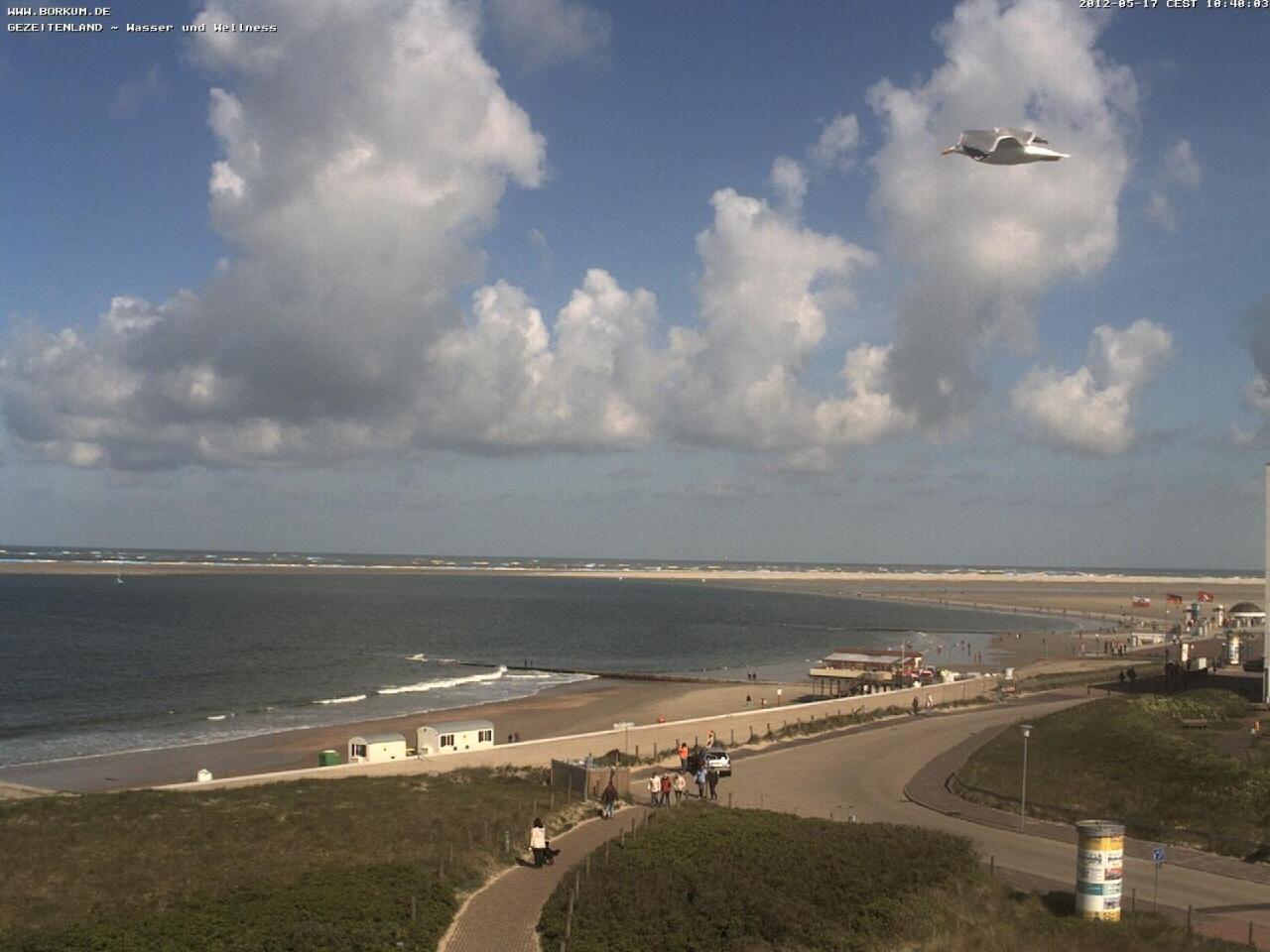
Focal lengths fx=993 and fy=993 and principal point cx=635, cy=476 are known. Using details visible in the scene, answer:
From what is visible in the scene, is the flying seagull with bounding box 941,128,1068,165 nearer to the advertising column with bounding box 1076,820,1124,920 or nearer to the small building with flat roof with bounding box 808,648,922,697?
the advertising column with bounding box 1076,820,1124,920

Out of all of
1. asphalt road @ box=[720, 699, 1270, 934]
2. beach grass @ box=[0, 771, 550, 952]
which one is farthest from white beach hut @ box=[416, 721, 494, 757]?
asphalt road @ box=[720, 699, 1270, 934]

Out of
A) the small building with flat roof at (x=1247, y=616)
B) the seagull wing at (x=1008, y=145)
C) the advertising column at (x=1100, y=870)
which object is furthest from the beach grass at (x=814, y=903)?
the small building with flat roof at (x=1247, y=616)

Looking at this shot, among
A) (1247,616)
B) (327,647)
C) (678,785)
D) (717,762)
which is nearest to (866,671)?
(717,762)

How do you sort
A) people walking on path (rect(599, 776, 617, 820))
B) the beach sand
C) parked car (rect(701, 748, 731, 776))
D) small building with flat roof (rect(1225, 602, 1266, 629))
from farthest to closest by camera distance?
1. small building with flat roof (rect(1225, 602, 1266, 629))
2. the beach sand
3. parked car (rect(701, 748, 731, 776))
4. people walking on path (rect(599, 776, 617, 820))

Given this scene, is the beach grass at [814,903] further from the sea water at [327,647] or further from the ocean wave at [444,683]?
the ocean wave at [444,683]

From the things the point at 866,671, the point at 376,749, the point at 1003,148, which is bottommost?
the point at 376,749

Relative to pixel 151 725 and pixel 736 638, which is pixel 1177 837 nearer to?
pixel 151 725

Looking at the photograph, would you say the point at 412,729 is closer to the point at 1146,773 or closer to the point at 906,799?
the point at 906,799
